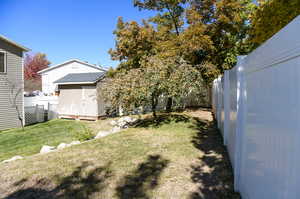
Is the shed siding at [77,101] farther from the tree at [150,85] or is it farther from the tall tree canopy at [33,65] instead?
the tall tree canopy at [33,65]

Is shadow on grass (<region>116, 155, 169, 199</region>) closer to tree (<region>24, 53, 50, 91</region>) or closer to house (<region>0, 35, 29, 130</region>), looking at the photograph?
house (<region>0, 35, 29, 130</region>)

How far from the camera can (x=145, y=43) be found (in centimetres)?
1297

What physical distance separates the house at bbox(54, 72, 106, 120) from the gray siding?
10.6ft

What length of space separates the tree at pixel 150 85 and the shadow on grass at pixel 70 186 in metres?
4.10

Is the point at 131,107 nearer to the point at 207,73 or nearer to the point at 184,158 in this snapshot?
the point at 184,158

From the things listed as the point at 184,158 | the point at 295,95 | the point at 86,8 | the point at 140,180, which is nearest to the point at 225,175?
the point at 184,158

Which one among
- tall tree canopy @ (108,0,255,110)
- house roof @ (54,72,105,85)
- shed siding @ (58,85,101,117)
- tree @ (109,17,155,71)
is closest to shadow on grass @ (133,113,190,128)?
tall tree canopy @ (108,0,255,110)

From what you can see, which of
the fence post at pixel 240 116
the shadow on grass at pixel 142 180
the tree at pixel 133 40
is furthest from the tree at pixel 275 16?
the tree at pixel 133 40

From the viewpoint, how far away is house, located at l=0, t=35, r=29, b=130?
1159cm

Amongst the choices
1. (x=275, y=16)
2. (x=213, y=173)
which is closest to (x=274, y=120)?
(x=213, y=173)

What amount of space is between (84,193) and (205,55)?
12.4m

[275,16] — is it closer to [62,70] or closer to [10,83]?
[10,83]

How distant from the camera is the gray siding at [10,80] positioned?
38.0 feet

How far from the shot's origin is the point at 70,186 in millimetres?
3408
